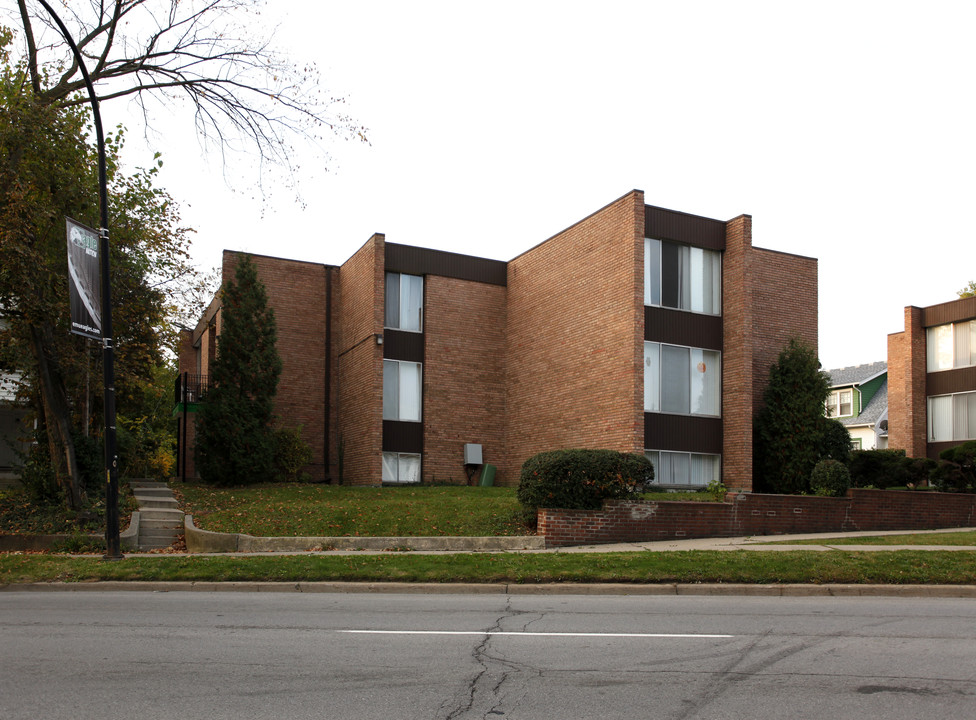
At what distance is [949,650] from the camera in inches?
316

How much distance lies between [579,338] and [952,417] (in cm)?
1914

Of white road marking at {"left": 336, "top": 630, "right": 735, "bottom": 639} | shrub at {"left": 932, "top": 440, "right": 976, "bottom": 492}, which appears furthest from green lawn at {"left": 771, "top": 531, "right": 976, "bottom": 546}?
white road marking at {"left": 336, "top": 630, "right": 735, "bottom": 639}

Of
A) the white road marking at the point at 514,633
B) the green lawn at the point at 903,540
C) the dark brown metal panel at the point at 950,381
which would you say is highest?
the dark brown metal panel at the point at 950,381

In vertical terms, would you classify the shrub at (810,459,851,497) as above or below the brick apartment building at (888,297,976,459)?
below

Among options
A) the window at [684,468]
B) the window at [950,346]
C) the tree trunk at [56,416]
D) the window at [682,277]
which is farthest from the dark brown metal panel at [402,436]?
the window at [950,346]

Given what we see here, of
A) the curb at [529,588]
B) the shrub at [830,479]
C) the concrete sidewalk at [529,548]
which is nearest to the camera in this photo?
the curb at [529,588]

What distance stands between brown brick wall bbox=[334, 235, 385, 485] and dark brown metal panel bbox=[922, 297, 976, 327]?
22928mm

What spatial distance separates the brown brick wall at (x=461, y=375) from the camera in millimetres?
28047

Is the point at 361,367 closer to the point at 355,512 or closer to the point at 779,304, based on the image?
the point at 355,512

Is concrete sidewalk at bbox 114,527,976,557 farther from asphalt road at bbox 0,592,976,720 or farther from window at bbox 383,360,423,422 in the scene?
window at bbox 383,360,423,422

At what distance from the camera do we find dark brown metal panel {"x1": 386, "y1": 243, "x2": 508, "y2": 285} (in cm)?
2802

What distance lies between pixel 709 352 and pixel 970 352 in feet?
53.7

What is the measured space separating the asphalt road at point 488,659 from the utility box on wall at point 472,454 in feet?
54.2

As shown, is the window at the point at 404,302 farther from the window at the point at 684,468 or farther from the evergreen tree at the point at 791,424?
the evergreen tree at the point at 791,424
